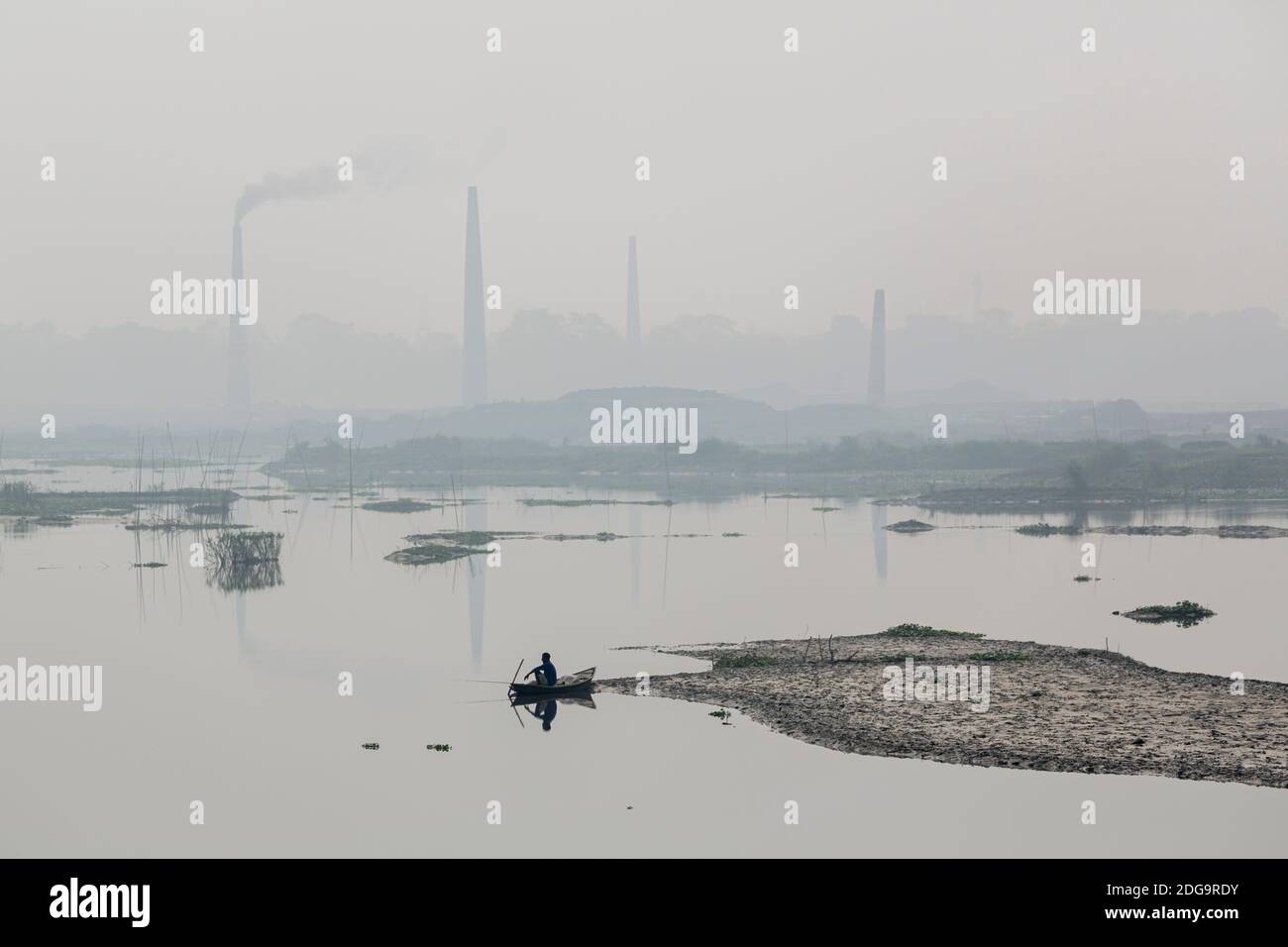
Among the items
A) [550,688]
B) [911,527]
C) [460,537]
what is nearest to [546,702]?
[550,688]

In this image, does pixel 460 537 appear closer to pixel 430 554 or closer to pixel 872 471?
pixel 430 554

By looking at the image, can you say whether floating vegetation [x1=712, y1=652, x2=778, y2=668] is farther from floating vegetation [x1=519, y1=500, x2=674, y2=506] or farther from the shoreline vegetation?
floating vegetation [x1=519, y1=500, x2=674, y2=506]

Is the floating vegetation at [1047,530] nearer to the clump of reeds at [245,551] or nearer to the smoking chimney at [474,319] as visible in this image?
the clump of reeds at [245,551]

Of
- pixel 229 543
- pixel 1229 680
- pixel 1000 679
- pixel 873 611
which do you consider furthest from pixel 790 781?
pixel 229 543

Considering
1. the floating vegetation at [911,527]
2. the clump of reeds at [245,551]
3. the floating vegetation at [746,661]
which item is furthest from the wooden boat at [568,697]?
the floating vegetation at [911,527]

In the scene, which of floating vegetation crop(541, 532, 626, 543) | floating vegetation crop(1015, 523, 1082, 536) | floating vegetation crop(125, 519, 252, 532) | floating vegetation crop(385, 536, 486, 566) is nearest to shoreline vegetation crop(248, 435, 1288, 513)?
floating vegetation crop(1015, 523, 1082, 536)

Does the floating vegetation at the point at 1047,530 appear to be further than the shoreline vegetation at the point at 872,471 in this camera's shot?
No
